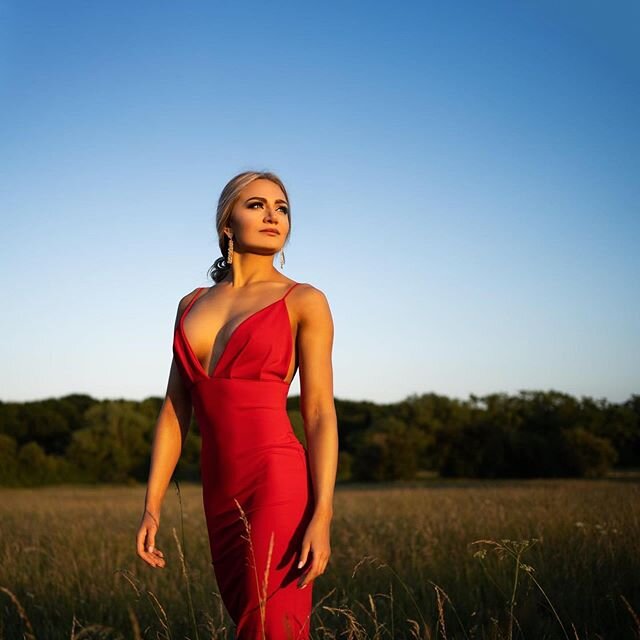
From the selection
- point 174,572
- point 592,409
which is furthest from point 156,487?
point 592,409

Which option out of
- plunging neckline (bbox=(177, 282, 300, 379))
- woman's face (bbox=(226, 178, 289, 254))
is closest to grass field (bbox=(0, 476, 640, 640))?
plunging neckline (bbox=(177, 282, 300, 379))

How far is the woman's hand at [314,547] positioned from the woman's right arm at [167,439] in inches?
26.8

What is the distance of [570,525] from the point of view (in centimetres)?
662

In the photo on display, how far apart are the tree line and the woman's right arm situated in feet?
99.3

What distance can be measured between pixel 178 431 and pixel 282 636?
918 millimetres

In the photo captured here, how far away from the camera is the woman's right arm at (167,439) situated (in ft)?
8.99

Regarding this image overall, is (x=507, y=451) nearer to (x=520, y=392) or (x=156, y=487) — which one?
(x=520, y=392)

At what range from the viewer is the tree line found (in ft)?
109

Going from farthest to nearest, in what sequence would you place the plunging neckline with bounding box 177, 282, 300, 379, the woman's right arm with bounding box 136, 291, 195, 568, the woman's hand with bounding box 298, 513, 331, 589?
1. the woman's right arm with bounding box 136, 291, 195, 568
2. the plunging neckline with bounding box 177, 282, 300, 379
3. the woman's hand with bounding box 298, 513, 331, 589

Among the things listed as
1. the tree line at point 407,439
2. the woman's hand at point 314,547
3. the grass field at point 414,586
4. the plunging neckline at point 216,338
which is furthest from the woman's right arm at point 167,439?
the tree line at point 407,439

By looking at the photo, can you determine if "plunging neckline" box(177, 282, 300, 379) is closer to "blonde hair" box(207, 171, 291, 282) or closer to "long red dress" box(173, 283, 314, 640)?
"long red dress" box(173, 283, 314, 640)

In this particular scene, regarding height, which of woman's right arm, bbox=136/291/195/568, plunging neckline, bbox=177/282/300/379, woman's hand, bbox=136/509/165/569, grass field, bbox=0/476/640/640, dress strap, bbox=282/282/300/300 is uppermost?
dress strap, bbox=282/282/300/300

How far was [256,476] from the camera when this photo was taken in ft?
7.92

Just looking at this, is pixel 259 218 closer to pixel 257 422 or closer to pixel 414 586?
pixel 257 422
